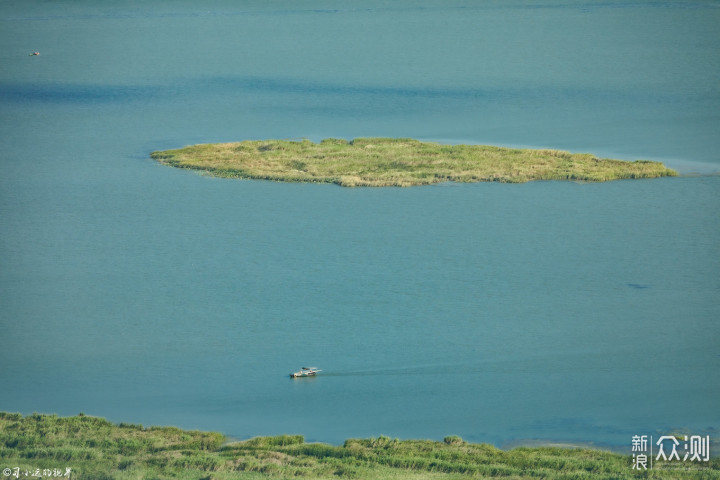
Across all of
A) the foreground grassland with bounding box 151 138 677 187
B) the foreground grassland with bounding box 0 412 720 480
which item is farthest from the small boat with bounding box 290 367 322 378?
the foreground grassland with bounding box 151 138 677 187

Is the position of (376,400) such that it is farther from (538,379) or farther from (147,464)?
(147,464)

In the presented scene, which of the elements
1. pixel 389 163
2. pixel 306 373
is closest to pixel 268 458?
pixel 306 373

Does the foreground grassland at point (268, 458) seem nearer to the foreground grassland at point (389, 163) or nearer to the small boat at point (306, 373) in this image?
the small boat at point (306, 373)

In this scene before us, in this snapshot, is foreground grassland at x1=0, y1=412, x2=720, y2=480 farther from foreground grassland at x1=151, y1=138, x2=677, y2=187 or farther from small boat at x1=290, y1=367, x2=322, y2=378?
foreground grassland at x1=151, y1=138, x2=677, y2=187

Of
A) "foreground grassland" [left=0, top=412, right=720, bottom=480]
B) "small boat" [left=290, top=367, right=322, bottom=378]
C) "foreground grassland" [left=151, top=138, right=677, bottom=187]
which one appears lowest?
"foreground grassland" [left=0, top=412, right=720, bottom=480]

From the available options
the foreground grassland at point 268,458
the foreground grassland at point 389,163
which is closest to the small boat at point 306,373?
the foreground grassland at point 268,458

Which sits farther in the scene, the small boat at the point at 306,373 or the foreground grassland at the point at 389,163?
the foreground grassland at the point at 389,163

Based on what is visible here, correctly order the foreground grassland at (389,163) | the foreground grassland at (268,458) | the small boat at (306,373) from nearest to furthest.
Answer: the foreground grassland at (268,458), the small boat at (306,373), the foreground grassland at (389,163)
